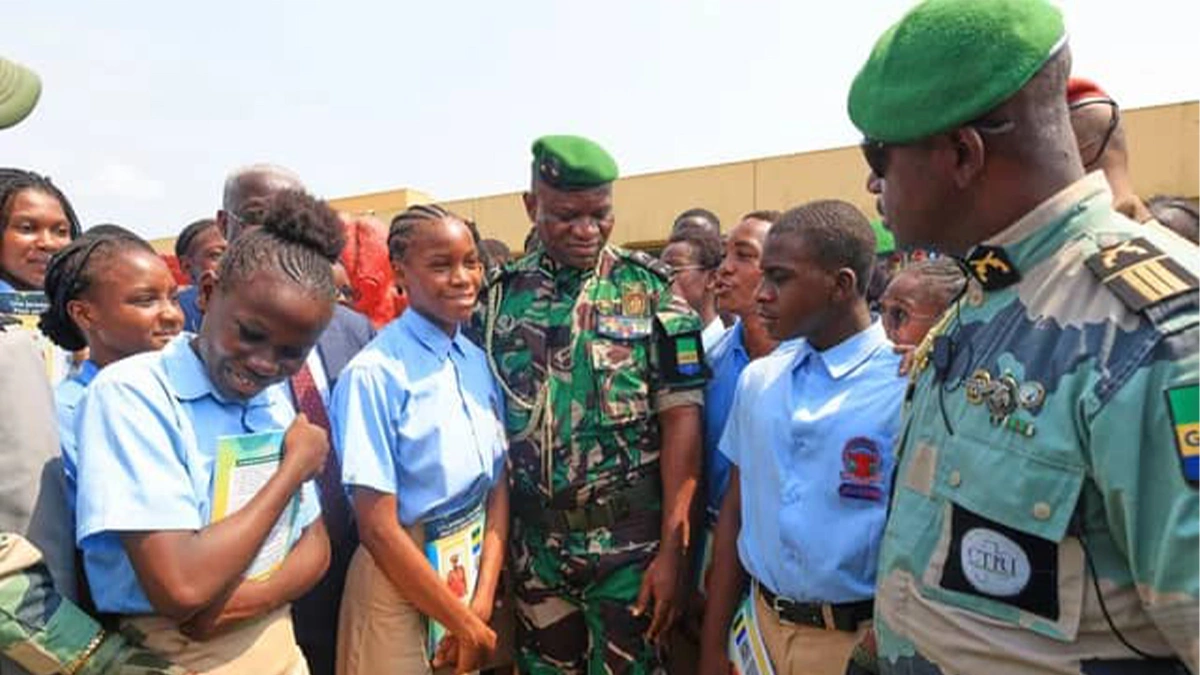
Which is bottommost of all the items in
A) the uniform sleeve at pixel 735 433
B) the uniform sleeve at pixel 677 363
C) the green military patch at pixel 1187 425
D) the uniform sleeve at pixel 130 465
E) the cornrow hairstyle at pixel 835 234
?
the uniform sleeve at pixel 735 433

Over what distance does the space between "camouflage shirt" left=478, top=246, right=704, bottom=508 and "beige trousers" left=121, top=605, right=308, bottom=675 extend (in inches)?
39.6

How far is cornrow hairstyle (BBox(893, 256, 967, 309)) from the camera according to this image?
9.57 ft

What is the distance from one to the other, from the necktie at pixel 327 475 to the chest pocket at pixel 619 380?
0.85 meters

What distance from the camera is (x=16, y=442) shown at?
64.0 inches

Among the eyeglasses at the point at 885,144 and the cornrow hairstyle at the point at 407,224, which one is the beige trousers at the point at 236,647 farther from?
the eyeglasses at the point at 885,144

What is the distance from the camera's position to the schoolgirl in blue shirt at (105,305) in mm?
2176

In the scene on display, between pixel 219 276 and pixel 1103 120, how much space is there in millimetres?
2117

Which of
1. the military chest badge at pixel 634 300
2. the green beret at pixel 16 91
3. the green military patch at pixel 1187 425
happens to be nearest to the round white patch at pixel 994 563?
the green military patch at pixel 1187 425

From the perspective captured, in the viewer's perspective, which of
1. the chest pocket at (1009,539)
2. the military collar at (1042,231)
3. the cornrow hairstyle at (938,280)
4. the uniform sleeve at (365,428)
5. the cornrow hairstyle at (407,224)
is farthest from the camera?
the cornrow hairstyle at (938,280)

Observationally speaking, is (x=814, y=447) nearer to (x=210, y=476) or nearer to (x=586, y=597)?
(x=586, y=597)

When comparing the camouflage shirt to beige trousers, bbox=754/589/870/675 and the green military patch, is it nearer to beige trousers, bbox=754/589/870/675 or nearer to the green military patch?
beige trousers, bbox=754/589/870/675

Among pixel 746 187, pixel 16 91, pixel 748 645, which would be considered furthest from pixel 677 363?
pixel 746 187

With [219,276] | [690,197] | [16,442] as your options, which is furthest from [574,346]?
[690,197]

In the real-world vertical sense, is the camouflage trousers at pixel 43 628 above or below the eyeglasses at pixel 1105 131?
below
